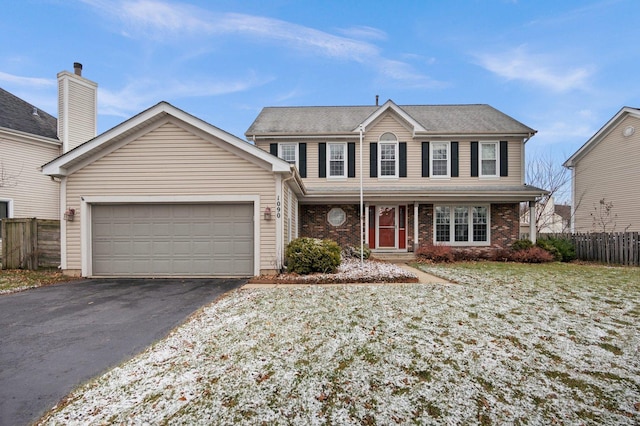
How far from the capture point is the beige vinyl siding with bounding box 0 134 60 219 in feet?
40.9

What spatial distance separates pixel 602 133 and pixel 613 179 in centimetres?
245

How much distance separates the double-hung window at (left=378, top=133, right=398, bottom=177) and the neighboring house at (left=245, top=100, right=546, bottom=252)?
5 centimetres

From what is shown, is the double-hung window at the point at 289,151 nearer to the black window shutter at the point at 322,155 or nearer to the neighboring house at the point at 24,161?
the black window shutter at the point at 322,155

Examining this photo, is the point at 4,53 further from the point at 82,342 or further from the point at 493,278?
the point at 493,278

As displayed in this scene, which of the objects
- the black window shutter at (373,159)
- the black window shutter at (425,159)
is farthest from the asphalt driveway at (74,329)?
the black window shutter at (425,159)

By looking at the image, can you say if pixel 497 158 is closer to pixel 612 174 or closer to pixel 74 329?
pixel 612 174

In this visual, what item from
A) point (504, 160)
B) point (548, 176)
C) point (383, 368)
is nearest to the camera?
point (383, 368)

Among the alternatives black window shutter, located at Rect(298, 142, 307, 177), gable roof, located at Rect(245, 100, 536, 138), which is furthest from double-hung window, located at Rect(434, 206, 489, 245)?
black window shutter, located at Rect(298, 142, 307, 177)

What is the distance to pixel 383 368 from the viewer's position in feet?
11.1

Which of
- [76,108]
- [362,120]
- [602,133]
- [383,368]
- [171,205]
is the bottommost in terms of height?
[383,368]

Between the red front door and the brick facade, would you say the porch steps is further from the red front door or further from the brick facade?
the red front door

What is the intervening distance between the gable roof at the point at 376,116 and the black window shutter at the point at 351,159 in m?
0.68

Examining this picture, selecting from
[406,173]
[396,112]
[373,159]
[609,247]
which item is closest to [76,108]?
[373,159]

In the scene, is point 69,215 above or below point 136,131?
below
